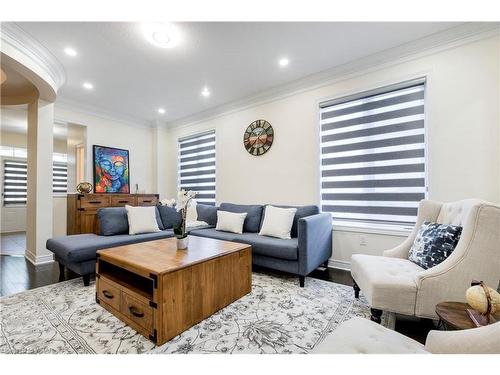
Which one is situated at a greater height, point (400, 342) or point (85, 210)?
point (85, 210)

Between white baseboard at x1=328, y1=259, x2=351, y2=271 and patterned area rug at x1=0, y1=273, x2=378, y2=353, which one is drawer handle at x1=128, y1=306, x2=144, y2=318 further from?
white baseboard at x1=328, y1=259, x2=351, y2=271

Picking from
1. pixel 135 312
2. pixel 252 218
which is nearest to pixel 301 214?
pixel 252 218

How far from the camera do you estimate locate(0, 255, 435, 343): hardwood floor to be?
2.34m

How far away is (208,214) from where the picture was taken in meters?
4.20

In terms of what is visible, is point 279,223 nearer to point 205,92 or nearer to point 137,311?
point 137,311

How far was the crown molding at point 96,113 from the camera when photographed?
4133 millimetres

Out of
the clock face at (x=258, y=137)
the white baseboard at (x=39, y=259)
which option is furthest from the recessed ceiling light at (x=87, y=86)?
the white baseboard at (x=39, y=259)

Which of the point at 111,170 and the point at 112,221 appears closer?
the point at 112,221

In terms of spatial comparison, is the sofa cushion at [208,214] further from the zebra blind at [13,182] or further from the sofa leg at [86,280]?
the zebra blind at [13,182]

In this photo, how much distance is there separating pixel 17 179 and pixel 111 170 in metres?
3.82

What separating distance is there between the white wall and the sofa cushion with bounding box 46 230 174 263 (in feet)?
6.45

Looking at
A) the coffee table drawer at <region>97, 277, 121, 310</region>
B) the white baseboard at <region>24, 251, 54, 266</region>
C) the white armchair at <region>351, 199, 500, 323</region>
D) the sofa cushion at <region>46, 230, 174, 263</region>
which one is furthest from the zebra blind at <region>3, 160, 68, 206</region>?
the white armchair at <region>351, 199, 500, 323</region>

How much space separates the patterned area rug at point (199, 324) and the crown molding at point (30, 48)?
8.40 ft
